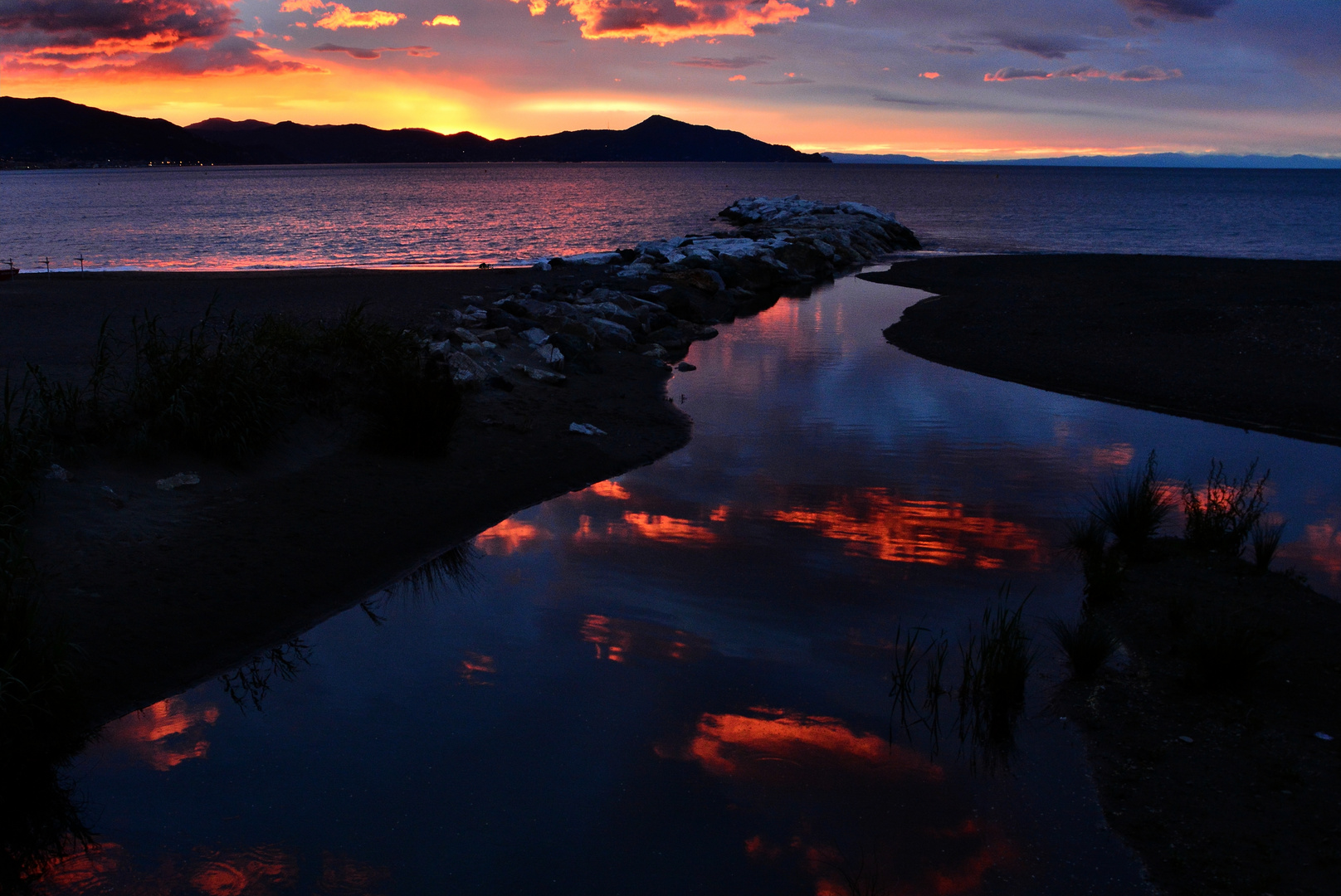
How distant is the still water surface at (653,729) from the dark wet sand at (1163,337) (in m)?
4.05

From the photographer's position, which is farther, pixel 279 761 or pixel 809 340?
pixel 809 340

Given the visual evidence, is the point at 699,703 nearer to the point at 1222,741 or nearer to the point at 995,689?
the point at 995,689

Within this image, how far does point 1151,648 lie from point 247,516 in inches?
299

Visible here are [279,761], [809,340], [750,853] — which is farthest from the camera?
[809,340]

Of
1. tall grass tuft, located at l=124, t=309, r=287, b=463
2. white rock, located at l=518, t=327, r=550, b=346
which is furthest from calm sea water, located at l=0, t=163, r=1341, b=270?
tall grass tuft, located at l=124, t=309, r=287, b=463

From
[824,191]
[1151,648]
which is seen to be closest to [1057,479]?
[1151,648]

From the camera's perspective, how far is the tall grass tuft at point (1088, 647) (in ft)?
21.0

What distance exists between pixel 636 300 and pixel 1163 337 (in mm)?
11434

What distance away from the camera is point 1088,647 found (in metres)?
6.39

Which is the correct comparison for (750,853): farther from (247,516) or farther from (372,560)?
(247,516)

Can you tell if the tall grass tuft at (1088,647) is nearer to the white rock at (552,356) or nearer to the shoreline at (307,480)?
the shoreline at (307,480)

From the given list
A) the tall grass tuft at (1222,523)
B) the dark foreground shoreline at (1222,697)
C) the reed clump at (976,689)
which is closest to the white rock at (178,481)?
the reed clump at (976,689)

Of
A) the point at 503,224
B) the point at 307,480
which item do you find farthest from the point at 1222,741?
the point at 503,224

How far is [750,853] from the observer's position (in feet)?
15.5
